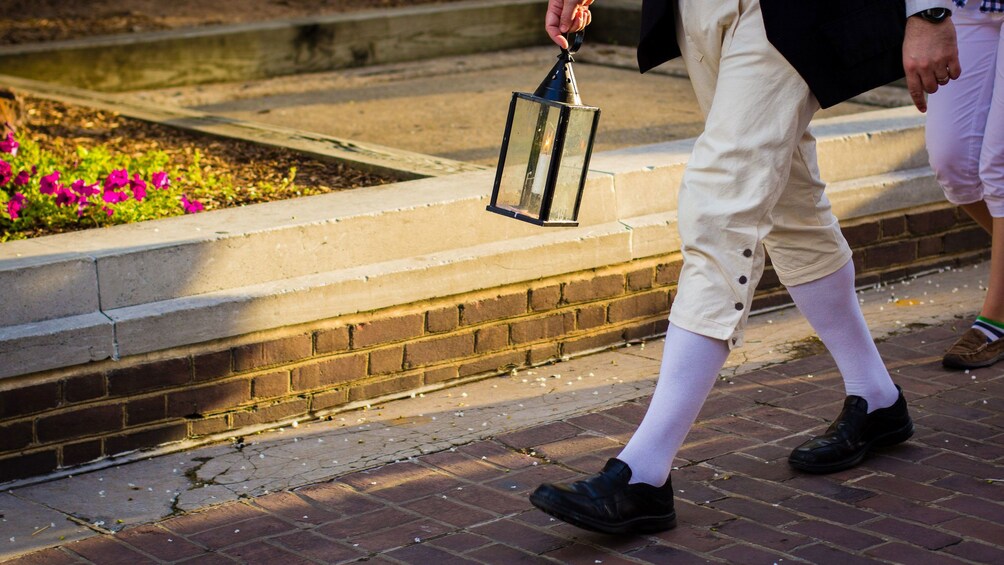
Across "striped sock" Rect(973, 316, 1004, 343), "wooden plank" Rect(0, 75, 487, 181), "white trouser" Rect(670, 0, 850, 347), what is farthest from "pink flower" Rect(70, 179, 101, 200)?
"striped sock" Rect(973, 316, 1004, 343)

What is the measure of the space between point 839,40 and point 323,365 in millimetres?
1886

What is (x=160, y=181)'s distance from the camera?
4766 millimetres

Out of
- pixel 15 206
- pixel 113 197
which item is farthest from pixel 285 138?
pixel 15 206

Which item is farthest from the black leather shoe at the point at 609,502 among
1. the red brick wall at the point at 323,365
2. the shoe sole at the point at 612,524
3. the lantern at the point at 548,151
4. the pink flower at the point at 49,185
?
the pink flower at the point at 49,185

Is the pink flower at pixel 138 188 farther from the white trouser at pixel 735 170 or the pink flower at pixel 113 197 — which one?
the white trouser at pixel 735 170

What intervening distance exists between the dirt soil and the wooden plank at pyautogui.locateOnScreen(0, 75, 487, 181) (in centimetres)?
271

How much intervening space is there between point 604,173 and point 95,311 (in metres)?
1.88

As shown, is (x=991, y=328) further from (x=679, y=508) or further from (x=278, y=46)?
(x=278, y=46)

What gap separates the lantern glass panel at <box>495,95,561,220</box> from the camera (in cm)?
356

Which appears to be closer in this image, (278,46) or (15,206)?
(15,206)

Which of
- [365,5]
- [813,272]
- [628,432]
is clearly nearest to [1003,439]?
→ [813,272]

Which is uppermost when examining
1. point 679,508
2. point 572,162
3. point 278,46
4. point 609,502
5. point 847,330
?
point 278,46

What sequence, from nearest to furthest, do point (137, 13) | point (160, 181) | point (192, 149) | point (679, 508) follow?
point (679, 508) → point (160, 181) → point (192, 149) → point (137, 13)

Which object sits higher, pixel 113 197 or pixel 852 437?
pixel 113 197
